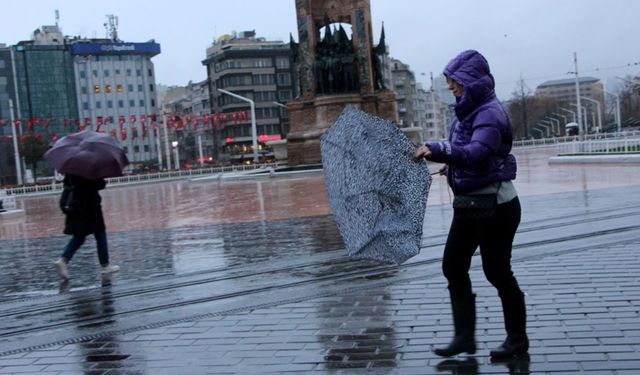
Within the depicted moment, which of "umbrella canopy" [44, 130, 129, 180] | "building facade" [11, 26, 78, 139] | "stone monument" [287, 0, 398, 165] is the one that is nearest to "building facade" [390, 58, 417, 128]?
"building facade" [11, 26, 78, 139]

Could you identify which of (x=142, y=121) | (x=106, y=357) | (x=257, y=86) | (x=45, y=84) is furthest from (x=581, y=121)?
(x=45, y=84)

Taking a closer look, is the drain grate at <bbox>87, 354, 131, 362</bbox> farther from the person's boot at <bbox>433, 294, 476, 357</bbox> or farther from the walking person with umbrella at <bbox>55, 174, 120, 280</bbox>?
the walking person with umbrella at <bbox>55, 174, 120, 280</bbox>

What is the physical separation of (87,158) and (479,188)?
582 cm

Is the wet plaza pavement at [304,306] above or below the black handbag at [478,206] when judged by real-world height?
below

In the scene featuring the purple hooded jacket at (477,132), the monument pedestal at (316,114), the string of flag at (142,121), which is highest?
the string of flag at (142,121)

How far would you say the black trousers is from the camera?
16.3 feet

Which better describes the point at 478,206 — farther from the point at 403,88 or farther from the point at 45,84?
the point at 403,88

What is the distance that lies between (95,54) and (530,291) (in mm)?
114555

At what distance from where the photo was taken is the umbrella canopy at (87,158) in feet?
30.8

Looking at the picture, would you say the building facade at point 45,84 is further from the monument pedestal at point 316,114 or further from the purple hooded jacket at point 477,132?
the purple hooded jacket at point 477,132

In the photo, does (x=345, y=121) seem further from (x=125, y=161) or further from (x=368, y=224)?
(x=125, y=161)

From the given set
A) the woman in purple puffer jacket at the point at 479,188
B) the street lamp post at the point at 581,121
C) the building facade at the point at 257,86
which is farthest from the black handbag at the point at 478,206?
the building facade at the point at 257,86

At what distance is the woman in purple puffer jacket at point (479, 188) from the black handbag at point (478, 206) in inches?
1.1

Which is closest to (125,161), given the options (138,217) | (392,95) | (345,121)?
(345,121)
